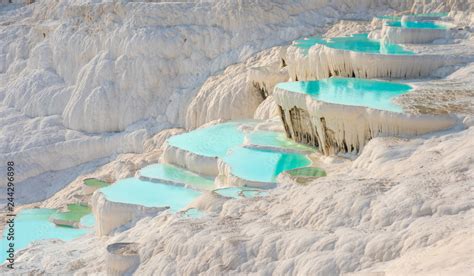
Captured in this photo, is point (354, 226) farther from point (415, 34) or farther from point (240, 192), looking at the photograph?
point (415, 34)

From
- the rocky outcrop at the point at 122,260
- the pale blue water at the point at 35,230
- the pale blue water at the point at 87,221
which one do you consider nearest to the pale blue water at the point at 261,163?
the rocky outcrop at the point at 122,260

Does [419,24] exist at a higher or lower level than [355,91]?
higher

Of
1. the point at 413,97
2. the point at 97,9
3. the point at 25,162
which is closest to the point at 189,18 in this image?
the point at 97,9

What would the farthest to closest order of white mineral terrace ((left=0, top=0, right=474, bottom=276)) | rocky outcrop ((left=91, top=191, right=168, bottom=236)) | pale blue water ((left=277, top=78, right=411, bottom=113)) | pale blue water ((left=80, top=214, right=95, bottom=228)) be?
pale blue water ((left=80, top=214, right=95, bottom=228))
rocky outcrop ((left=91, top=191, right=168, bottom=236))
pale blue water ((left=277, top=78, right=411, bottom=113))
white mineral terrace ((left=0, top=0, right=474, bottom=276))

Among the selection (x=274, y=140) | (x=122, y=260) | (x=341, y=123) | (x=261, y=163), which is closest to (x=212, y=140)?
(x=274, y=140)

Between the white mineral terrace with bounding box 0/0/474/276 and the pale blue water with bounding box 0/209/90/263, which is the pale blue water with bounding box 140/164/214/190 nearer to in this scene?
the white mineral terrace with bounding box 0/0/474/276

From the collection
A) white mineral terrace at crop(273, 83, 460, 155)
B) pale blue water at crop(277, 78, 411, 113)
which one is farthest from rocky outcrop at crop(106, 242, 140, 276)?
pale blue water at crop(277, 78, 411, 113)

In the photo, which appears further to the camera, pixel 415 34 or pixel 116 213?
pixel 415 34
